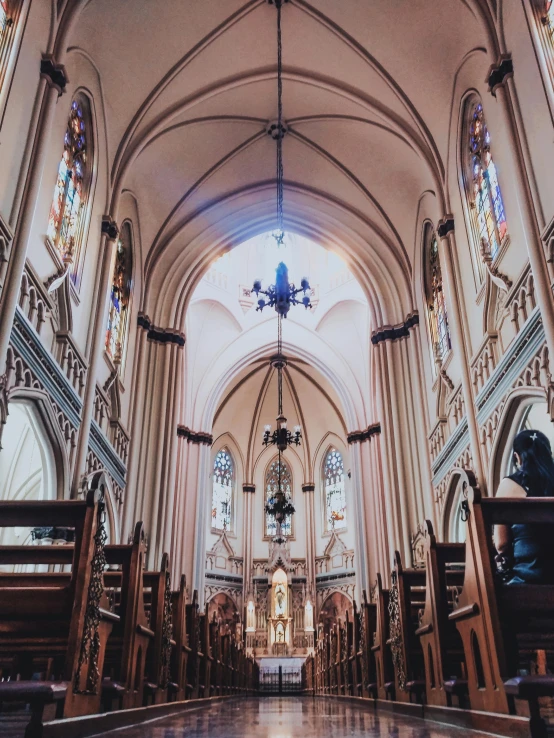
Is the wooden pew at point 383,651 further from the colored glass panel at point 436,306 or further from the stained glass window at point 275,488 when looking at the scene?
the stained glass window at point 275,488

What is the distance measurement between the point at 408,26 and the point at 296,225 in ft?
19.6

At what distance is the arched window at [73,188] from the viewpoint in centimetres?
964

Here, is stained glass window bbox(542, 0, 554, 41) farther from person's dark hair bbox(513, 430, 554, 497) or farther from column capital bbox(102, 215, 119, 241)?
column capital bbox(102, 215, 119, 241)

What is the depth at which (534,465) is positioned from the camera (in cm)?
422

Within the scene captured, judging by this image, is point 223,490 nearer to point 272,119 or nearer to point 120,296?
point 120,296

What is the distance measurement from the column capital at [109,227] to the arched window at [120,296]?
1.31 metres

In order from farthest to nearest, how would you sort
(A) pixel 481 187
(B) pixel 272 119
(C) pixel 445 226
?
(B) pixel 272 119 < (C) pixel 445 226 < (A) pixel 481 187

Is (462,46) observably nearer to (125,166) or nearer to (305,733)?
(125,166)

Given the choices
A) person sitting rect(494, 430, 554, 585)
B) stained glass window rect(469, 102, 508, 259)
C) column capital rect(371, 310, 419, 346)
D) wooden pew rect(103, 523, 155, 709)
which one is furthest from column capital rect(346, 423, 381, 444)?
person sitting rect(494, 430, 554, 585)

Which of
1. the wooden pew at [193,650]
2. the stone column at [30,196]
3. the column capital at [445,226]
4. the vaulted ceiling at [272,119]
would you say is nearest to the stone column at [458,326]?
the column capital at [445,226]

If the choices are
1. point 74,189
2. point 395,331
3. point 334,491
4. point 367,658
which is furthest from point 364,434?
point 367,658

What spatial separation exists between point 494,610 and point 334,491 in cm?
2416

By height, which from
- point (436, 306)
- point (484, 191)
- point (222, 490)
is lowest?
point (436, 306)

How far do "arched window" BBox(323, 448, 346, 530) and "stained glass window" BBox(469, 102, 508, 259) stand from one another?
17.7 metres
